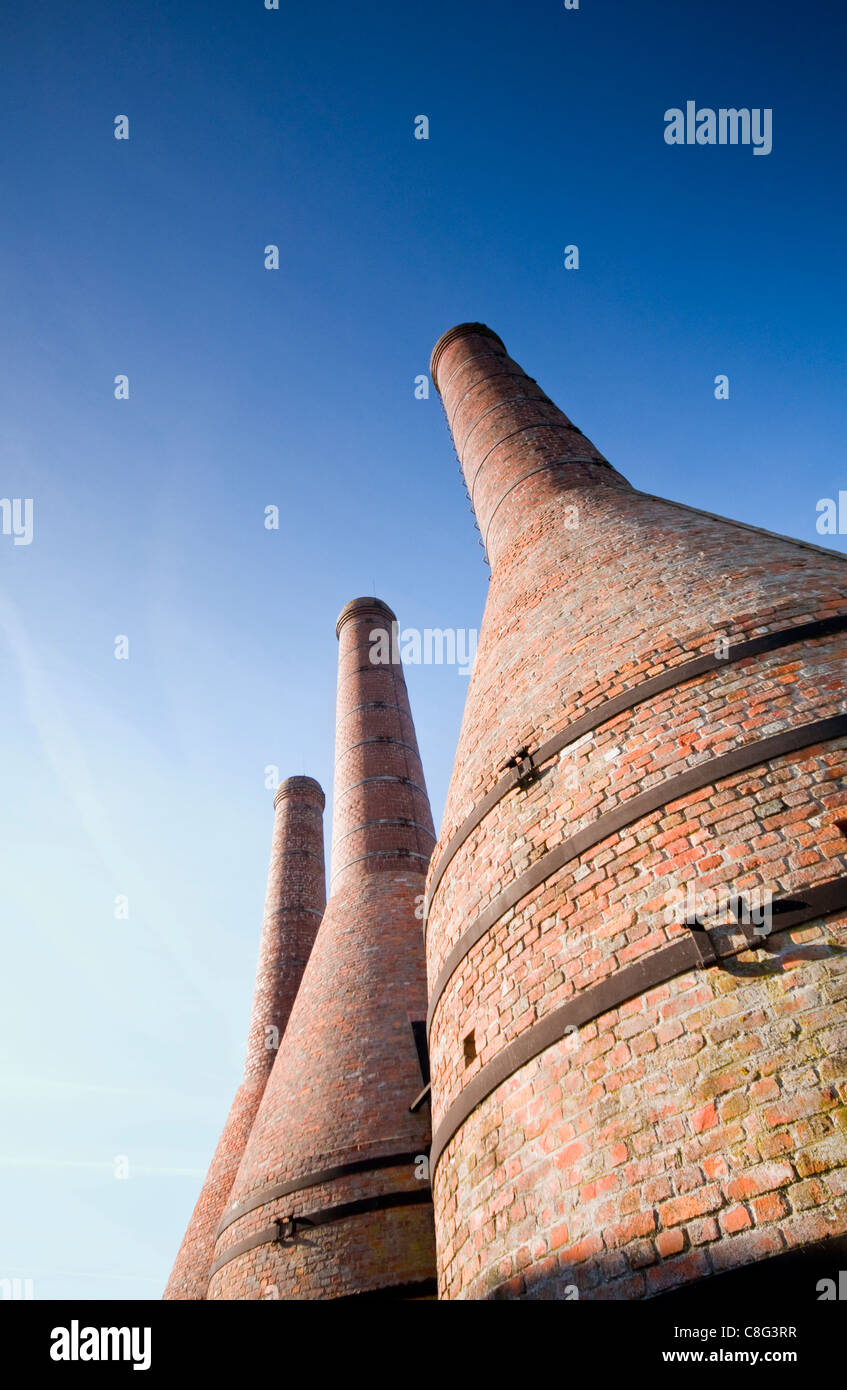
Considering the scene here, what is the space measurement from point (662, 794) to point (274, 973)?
32.4ft

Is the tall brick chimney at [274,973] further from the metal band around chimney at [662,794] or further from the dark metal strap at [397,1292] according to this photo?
the metal band around chimney at [662,794]

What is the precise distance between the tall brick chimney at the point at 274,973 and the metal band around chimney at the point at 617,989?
7062 millimetres

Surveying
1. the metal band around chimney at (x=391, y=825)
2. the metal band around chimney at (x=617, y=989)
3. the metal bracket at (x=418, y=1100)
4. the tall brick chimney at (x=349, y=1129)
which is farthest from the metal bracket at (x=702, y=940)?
the metal band around chimney at (x=391, y=825)

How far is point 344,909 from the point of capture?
8117 millimetres

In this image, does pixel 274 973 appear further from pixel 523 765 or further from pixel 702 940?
pixel 702 940

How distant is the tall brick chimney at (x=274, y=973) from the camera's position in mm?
8352

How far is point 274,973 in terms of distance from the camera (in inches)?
444

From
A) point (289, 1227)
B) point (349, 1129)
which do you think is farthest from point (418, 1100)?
point (289, 1227)

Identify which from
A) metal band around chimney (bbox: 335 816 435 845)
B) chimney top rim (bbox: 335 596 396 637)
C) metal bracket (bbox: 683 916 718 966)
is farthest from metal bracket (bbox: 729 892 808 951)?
chimney top rim (bbox: 335 596 396 637)

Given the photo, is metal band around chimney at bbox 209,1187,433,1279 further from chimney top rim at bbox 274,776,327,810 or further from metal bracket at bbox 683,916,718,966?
chimney top rim at bbox 274,776,327,810
